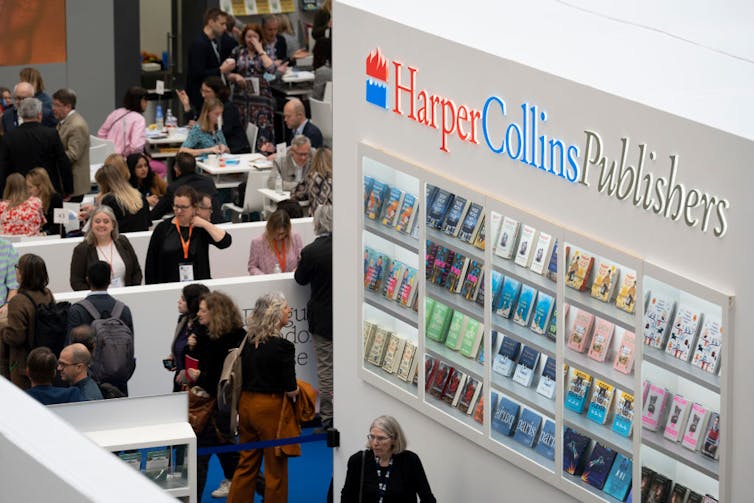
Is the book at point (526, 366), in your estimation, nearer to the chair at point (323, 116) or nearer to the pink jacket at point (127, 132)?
the pink jacket at point (127, 132)

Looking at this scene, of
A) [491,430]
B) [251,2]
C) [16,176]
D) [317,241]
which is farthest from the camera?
[251,2]

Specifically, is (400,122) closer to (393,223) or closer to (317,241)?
(393,223)

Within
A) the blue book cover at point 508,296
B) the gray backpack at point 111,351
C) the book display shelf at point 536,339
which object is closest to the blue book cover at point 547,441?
the book display shelf at point 536,339

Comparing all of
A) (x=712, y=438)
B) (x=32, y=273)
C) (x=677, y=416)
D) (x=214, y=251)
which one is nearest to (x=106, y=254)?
(x=32, y=273)

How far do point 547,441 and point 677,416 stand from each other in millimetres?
925

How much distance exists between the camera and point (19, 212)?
1088cm

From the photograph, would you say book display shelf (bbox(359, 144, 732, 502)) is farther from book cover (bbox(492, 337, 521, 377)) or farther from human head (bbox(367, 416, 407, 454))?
human head (bbox(367, 416, 407, 454))

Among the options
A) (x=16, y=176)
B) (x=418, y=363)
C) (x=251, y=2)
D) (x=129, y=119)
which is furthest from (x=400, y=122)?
(x=251, y=2)

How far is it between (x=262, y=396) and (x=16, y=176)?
389 cm

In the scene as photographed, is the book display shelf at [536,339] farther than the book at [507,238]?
No

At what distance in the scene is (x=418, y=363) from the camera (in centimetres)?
747

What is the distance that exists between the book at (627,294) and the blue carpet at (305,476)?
2.97 metres

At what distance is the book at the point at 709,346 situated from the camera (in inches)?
220

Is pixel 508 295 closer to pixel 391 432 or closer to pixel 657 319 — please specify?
pixel 391 432
